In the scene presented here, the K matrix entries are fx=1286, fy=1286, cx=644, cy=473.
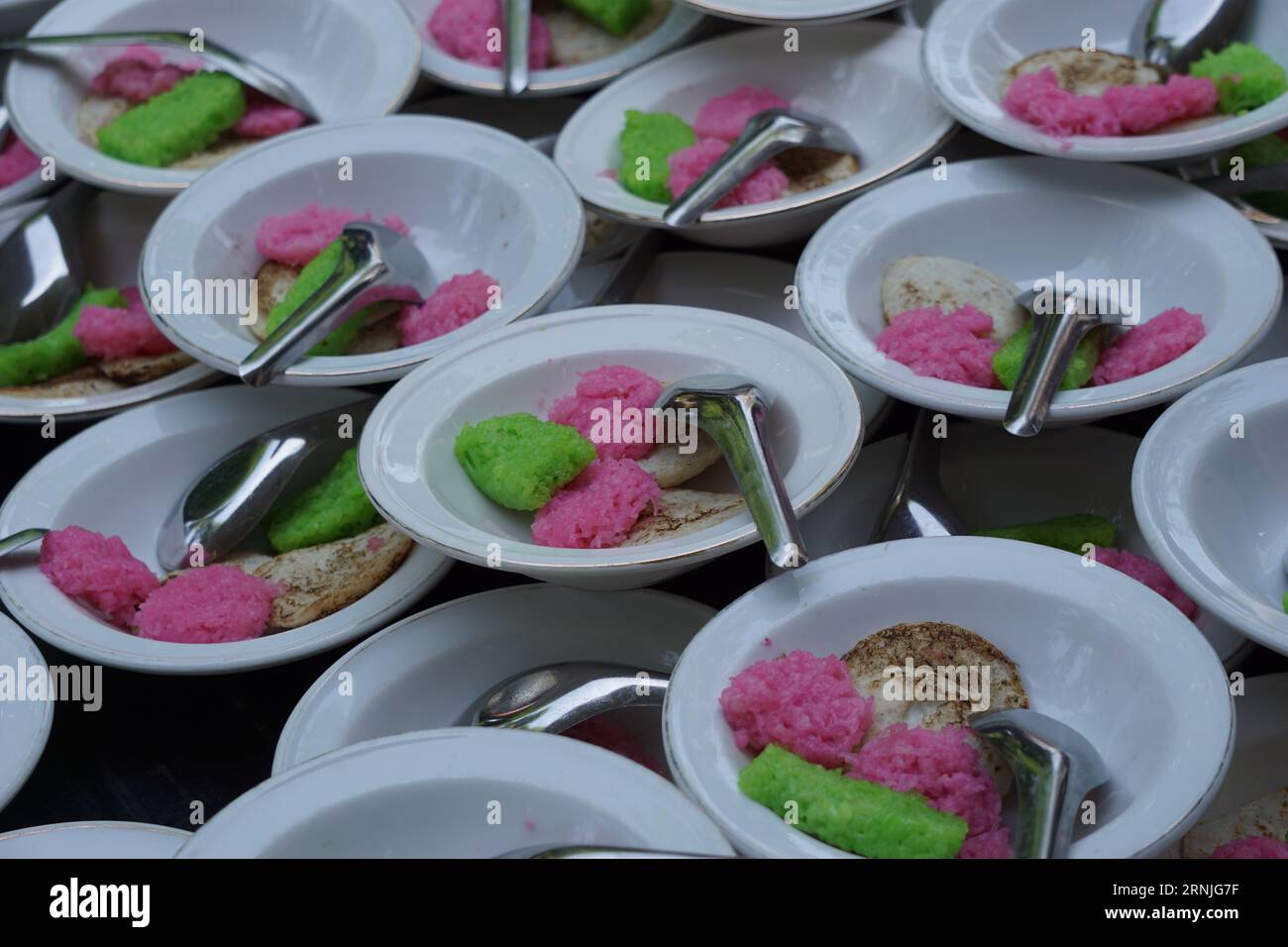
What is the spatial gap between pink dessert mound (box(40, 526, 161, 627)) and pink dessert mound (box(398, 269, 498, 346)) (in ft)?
1.46

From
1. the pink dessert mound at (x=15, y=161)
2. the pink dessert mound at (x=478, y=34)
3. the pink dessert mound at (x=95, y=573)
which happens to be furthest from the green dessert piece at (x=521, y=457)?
the pink dessert mound at (x=15, y=161)

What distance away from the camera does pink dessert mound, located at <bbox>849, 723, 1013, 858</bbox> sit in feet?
3.47

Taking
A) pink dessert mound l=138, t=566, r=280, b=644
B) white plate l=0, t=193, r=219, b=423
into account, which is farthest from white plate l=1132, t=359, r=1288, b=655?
white plate l=0, t=193, r=219, b=423

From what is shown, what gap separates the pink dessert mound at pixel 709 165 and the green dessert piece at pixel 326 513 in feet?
1.94

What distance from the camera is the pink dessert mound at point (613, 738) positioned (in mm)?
1271

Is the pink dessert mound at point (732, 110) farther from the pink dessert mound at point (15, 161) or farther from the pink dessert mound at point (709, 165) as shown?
the pink dessert mound at point (15, 161)

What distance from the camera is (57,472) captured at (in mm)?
1554

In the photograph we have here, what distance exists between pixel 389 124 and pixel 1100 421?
3.58 feet

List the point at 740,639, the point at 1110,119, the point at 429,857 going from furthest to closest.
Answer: the point at 1110,119 → the point at 740,639 → the point at 429,857

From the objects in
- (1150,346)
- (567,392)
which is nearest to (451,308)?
(567,392)

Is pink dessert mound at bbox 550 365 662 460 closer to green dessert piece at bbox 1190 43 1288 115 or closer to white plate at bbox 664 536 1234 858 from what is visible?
white plate at bbox 664 536 1234 858

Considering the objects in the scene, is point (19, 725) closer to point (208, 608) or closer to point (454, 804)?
point (208, 608)

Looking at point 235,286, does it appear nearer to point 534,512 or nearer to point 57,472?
point 57,472
